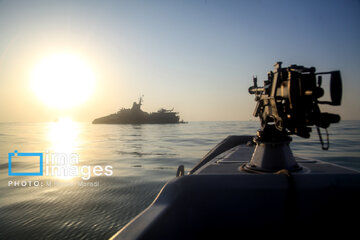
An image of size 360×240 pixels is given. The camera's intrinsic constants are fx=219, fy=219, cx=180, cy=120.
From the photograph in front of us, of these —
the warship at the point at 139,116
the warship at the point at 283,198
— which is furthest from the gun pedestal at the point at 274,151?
the warship at the point at 139,116

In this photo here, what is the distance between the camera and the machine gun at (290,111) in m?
1.73

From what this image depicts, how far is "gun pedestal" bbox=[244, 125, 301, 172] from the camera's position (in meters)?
2.26

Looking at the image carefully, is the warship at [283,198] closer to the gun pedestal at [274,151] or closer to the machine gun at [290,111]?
the machine gun at [290,111]

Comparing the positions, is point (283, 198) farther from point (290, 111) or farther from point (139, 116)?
point (139, 116)

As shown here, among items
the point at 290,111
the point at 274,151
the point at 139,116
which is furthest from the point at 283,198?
the point at 139,116

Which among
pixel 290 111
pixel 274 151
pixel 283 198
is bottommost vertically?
pixel 283 198

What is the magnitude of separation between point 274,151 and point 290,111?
1.99 feet

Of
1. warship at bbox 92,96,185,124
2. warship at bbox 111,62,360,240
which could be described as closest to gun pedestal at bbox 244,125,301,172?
warship at bbox 111,62,360,240

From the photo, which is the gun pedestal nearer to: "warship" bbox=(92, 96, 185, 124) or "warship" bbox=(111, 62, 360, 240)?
"warship" bbox=(111, 62, 360, 240)

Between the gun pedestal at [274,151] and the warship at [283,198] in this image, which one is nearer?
the warship at [283,198]

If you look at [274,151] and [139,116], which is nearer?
[274,151]

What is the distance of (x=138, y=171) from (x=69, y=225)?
14.8ft

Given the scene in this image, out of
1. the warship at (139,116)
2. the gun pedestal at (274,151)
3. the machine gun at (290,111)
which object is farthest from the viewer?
the warship at (139,116)

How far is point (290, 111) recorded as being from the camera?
183 cm
